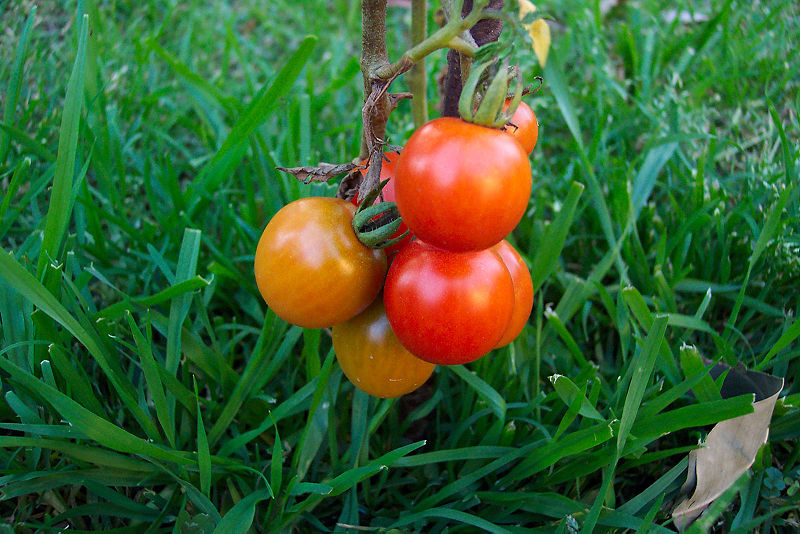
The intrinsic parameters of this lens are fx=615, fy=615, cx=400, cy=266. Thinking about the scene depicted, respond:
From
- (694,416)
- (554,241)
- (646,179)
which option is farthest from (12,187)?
(646,179)

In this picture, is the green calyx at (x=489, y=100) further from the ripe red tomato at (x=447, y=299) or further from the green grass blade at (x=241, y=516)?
the green grass blade at (x=241, y=516)

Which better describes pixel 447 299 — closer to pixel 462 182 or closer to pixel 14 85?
pixel 462 182

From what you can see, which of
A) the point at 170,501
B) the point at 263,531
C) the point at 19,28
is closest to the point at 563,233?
the point at 263,531

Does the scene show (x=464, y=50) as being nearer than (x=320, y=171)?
Yes

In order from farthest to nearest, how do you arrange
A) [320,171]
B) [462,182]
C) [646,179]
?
[646,179] < [320,171] < [462,182]

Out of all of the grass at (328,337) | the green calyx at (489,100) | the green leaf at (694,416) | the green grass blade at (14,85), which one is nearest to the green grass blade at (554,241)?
the grass at (328,337)

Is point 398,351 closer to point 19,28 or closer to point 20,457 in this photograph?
point 20,457

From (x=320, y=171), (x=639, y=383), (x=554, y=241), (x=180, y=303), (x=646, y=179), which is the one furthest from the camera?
(x=646, y=179)
